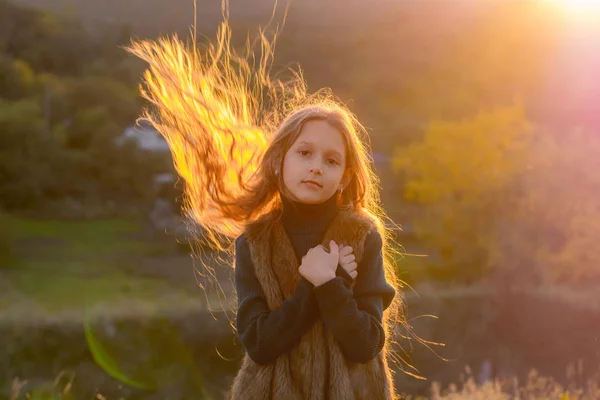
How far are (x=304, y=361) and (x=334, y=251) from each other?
35 cm

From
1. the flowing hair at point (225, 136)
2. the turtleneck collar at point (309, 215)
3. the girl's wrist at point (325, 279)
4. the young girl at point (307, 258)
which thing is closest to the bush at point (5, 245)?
the flowing hair at point (225, 136)

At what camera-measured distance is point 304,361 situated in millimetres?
2361

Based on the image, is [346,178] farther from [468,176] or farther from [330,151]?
[468,176]

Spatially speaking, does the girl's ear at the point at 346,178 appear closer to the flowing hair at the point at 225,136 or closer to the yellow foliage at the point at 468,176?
the flowing hair at the point at 225,136

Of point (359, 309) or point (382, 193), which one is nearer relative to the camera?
point (359, 309)

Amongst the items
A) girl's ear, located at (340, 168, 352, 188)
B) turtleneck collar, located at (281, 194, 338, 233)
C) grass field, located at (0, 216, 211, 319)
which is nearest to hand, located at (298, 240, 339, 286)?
turtleneck collar, located at (281, 194, 338, 233)

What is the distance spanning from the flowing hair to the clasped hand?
272 mm

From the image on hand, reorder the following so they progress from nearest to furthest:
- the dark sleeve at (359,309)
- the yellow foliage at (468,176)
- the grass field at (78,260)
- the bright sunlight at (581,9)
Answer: the dark sleeve at (359,309) → the yellow foliage at (468,176) → the bright sunlight at (581,9) → the grass field at (78,260)

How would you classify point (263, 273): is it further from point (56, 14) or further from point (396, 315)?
point (56, 14)

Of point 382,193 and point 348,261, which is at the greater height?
point 382,193

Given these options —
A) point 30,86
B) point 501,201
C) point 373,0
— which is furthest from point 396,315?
point 373,0

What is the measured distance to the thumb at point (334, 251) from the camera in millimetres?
2346

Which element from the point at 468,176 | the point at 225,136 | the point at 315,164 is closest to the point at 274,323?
the point at 315,164

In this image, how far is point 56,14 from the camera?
128ft
